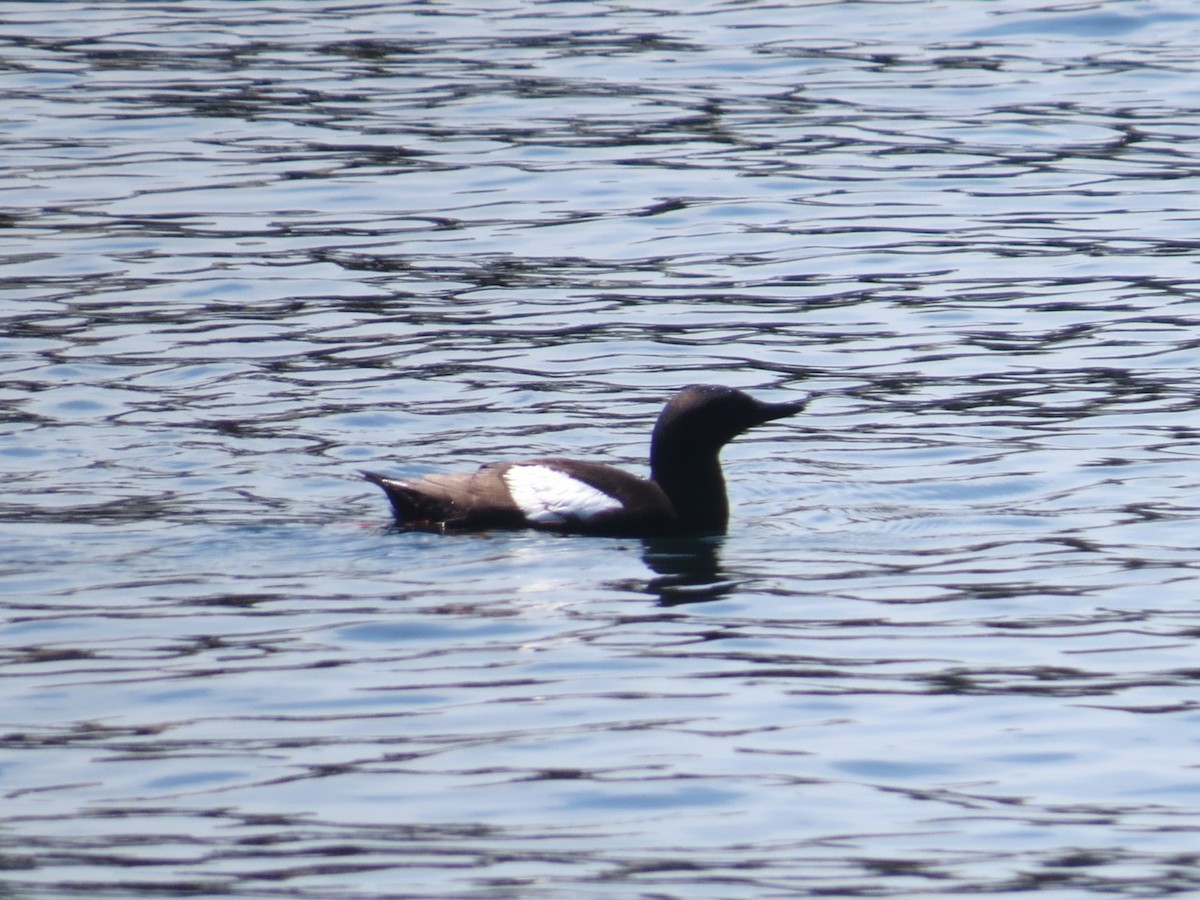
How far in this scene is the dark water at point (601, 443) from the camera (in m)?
6.18

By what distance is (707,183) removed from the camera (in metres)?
16.7

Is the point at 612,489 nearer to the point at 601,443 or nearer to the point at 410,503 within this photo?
the point at 410,503

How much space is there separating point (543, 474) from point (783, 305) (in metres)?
4.60

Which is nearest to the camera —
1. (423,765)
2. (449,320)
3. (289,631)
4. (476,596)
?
(423,765)

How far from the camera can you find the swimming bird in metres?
9.35

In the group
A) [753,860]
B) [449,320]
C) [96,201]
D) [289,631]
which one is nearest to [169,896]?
[753,860]

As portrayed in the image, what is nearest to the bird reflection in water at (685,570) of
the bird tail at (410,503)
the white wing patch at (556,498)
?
the white wing patch at (556,498)

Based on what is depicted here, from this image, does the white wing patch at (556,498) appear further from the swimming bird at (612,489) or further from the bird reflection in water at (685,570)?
the bird reflection in water at (685,570)

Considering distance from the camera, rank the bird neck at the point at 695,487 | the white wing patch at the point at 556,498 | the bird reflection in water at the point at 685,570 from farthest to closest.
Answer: the bird neck at the point at 695,487, the white wing patch at the point at 556,498, the bird reflection in water at the point at 685,570

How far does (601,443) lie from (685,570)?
2.11 m

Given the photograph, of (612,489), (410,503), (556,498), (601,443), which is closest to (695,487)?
(612,489)

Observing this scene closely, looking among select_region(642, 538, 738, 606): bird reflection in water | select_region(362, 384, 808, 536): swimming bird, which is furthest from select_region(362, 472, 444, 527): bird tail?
select_region(642, 538, 738, 606): bird reflection in water

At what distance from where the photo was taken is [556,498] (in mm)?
9312

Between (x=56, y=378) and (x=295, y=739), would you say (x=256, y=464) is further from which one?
(x=295, y=739)
